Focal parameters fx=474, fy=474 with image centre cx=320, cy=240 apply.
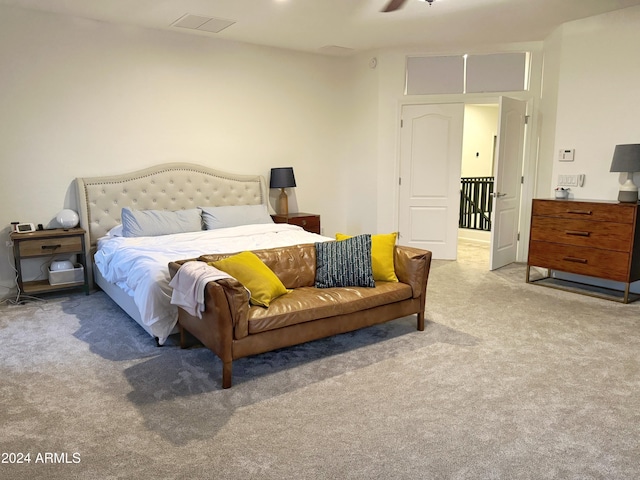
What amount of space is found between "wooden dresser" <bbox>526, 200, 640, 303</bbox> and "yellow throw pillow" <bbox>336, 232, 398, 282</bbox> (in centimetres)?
215

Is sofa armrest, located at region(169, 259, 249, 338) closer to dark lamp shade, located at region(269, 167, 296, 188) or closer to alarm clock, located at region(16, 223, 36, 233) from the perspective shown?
alarm clock, located at region(16, 223, 36, 233)

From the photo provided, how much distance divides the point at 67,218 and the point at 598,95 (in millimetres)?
5547

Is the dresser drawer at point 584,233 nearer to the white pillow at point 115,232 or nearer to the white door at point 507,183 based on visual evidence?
the white door at point 507,183

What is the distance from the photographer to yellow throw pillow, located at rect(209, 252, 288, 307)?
3074 mm

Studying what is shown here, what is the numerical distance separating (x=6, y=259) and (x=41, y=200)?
2.18 ft

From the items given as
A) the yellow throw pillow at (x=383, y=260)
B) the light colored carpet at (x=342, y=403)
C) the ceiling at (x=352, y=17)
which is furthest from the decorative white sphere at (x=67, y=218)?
the yellow throw pillow at (x=383, y=260)

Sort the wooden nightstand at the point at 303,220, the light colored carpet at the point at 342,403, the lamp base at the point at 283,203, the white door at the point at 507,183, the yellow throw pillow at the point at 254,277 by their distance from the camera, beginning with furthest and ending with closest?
the lamp base at the point at 283,203 < the wooden nightstand at the point at 303,220 < the white door at the point at 507,183 < the yellow throw pillow at the point at 254,277 < the light colored carpet at the point at 342,403

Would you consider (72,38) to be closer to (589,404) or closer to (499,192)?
(499,192)

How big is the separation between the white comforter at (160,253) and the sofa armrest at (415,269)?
1.09 m

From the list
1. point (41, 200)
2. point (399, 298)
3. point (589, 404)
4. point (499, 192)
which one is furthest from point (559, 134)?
point (41, 200)

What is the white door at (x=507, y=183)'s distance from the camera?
5672 mm

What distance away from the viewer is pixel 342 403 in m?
2.65

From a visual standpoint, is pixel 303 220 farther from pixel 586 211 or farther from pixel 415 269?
pixel 586 211

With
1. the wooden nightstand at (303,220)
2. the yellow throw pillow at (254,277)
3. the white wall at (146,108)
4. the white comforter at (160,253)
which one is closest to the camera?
the yellow throw pillow at (254,277)
